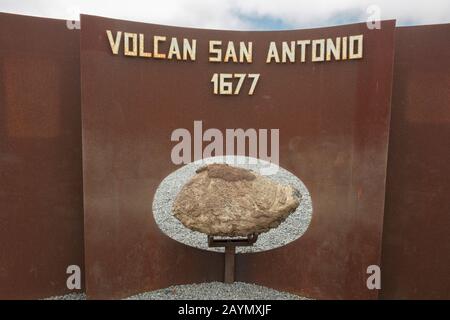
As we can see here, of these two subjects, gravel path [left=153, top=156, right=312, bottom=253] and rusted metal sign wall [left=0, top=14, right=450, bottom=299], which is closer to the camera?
rusted metal sign wall [left=0, top=14, right=450, bottom=299]

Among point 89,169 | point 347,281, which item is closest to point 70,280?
point 89,169

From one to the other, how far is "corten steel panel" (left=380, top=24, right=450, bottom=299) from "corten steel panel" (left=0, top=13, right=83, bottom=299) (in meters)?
4.52

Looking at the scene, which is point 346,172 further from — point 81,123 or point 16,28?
point 16,28

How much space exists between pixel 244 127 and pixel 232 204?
1190mm

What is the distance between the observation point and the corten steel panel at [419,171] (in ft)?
15.3

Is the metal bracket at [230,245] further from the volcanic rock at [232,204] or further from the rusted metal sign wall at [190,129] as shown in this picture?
the rusted metal sign wall at [190,129]

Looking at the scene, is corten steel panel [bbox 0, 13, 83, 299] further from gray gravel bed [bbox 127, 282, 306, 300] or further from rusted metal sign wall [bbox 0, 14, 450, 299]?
gray gravel bed [bbox 127, 282, 306, 300]

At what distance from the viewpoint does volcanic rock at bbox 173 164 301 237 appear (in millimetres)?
4598

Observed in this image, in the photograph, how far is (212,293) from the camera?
5.11m

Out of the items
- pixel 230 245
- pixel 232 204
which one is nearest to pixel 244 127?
pixel 232 204

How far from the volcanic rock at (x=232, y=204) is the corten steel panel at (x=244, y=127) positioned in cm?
59

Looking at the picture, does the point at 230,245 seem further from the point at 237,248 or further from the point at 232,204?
the point at 237,248

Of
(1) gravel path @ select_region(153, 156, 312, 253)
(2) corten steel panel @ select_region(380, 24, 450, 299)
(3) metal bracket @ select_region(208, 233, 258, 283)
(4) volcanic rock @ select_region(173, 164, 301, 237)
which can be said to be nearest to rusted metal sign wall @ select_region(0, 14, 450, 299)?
(2) corten steel panel @ select_region(380, 24, 450, 299)

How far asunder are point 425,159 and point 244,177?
2542 millimetres
